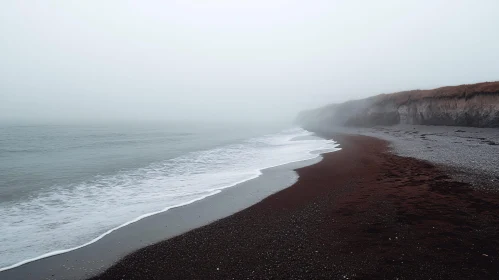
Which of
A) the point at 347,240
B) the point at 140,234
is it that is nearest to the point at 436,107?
the point at 347,240

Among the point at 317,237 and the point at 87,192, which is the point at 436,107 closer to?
the point at 317,237

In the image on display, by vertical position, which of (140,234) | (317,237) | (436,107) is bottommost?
(140,234)

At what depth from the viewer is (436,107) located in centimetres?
3547

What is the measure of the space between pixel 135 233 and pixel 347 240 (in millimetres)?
6210

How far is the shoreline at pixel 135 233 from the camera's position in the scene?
6121mm

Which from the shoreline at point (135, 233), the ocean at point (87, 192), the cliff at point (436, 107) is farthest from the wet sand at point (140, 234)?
the cliff at point (436, 107)

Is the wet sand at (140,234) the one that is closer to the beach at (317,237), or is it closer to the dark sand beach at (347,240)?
the beach at (317,237)

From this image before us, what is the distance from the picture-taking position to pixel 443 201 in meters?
8.72

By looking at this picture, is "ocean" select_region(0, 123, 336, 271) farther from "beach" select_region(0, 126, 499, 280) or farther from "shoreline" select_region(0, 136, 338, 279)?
"beach" select_region(0, 126, 499, 280)

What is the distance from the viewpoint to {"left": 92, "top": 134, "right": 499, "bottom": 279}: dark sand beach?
5.32 meters

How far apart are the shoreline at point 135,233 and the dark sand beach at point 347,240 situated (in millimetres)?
509

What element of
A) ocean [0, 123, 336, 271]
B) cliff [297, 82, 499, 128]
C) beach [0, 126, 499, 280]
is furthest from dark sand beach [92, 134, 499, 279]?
cliff [297, 82, 499, 128]

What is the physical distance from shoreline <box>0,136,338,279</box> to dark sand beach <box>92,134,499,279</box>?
0.51 metres

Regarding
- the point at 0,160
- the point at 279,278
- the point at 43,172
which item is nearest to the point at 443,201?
the point at 279,278
